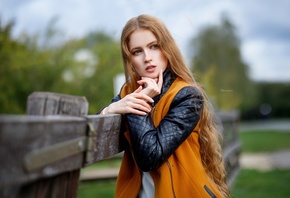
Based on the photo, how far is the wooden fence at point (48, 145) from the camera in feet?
3.32

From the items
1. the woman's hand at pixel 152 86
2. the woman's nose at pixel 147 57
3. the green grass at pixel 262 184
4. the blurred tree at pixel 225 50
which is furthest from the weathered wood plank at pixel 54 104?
the blurred tree at pixel 225 50

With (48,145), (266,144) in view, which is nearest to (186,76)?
(48,145)

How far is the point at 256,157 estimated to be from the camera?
12.8 meters

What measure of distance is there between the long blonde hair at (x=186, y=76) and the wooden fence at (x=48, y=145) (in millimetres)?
609

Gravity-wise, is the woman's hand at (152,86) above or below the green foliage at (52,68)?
above

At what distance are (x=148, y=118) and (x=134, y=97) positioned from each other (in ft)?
0.39

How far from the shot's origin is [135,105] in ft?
6.13

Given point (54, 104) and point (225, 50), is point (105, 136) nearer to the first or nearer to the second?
point (54, 104)

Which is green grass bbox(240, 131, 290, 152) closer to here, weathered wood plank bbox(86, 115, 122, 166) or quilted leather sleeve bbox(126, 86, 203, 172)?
quilted leather sleeve bbox(126, 86, 203, 172)

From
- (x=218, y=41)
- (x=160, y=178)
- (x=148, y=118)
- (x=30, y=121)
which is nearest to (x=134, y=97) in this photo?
(x=148, y=118)

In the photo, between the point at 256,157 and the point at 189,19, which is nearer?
the point at 189,19

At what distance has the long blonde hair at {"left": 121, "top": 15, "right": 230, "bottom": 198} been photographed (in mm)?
2107

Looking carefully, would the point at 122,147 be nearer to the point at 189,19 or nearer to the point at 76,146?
the point at 76,146

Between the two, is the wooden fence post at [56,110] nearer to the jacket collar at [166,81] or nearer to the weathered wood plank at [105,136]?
the weathered wood plank at [105,136]
